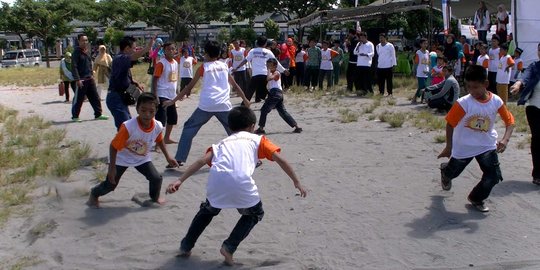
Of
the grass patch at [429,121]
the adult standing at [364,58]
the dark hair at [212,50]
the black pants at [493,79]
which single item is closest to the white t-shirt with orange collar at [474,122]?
the dark hair at [212,50]

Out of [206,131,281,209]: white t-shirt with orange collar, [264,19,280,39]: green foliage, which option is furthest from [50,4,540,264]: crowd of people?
[264,19,280,39]: green foliage

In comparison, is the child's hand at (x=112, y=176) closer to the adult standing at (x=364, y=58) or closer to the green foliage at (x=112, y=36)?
the adult standing at (x=364, y=58)

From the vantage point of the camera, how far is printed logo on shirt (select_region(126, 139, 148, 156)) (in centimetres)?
615

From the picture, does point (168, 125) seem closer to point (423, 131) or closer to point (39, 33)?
point (423, 131)

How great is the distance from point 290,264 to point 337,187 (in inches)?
92.8

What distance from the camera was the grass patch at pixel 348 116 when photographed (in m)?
12.3

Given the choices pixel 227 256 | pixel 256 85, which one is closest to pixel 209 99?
pixel 227 256

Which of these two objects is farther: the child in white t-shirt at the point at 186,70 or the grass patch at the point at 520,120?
the child in white t-shirt at the point at 186,70

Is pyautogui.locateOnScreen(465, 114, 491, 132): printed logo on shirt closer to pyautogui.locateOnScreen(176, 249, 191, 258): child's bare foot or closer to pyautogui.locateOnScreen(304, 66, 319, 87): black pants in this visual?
pyautogui.locateOnScreen(176, 249, 191, 258): child's bare foot

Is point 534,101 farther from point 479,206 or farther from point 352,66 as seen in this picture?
point 352,66

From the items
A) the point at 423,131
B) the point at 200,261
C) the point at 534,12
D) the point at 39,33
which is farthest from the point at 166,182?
the point at 39,33

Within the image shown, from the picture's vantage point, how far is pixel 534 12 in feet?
43.7

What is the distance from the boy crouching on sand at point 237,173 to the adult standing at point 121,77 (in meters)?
4.02

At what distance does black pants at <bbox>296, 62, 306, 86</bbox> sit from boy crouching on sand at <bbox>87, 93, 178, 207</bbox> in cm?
1393
